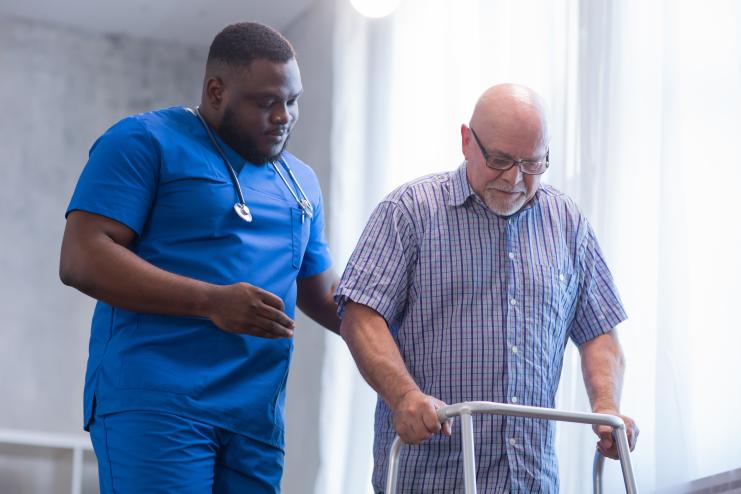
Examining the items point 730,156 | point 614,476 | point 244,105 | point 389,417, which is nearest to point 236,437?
point 389,417

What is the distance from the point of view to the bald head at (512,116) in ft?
6.52

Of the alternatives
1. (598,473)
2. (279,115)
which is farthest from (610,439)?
(279,115)

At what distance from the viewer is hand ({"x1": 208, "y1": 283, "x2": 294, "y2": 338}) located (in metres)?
1.86

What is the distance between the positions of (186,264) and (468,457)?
69cm

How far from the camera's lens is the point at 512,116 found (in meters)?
2.00

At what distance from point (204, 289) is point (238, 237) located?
0.59ft

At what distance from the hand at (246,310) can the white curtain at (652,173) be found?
843mm

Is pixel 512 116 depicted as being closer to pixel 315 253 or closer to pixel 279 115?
pixel 279 115

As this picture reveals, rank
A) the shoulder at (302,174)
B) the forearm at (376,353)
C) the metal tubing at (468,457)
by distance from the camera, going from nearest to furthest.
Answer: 1. the metal tubing at (468,457)
2. the forearm at (376,353)
3. the shoulder at (302,174)

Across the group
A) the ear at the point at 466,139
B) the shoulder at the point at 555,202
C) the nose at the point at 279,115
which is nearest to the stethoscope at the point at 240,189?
the nose at the point at 279,115

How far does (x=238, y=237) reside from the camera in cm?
205

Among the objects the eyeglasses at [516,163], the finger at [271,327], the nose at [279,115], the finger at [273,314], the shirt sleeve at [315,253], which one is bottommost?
the finger at [271,327]

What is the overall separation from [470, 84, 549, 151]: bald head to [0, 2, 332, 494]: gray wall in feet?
6.84

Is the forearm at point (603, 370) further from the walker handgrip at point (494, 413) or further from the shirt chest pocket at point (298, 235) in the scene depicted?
the shirt chest pocket at point (298, 235)
